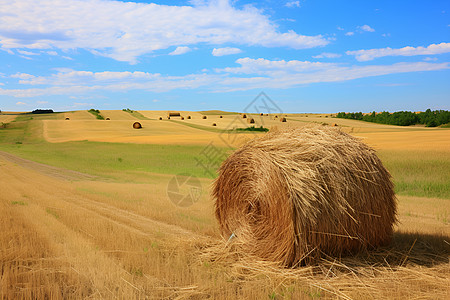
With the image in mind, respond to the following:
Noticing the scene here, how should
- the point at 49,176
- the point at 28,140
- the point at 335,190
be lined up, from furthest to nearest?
the point at 28,140 < the point at 49,176 < the point at 335,190

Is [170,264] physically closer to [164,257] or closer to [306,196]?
[164,257]

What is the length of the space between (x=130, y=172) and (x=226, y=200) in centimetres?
1527

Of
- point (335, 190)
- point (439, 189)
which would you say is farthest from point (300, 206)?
point (439, 189)

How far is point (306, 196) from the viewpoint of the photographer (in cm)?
565

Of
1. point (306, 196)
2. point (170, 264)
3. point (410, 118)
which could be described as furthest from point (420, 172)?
point (410, 118)

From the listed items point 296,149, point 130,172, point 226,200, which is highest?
point 296,149

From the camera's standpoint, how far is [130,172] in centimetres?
2156

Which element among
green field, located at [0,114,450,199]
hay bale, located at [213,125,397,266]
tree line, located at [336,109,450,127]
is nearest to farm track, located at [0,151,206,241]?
hay bale, located at [213,125,397,266]

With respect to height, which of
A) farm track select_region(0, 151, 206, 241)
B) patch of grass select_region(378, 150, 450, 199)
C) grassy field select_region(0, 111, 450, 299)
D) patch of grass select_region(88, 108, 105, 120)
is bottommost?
farm track select_region(0, 151, 206, 241)

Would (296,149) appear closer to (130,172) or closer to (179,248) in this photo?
(179,248)

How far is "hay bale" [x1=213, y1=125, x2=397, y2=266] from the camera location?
5.75 metres

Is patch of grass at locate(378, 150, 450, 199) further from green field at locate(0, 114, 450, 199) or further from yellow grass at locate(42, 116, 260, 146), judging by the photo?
yellow grass at locate(42, 116, 260, 146)

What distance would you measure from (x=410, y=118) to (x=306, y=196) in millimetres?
80003

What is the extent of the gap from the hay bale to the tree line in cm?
7207
